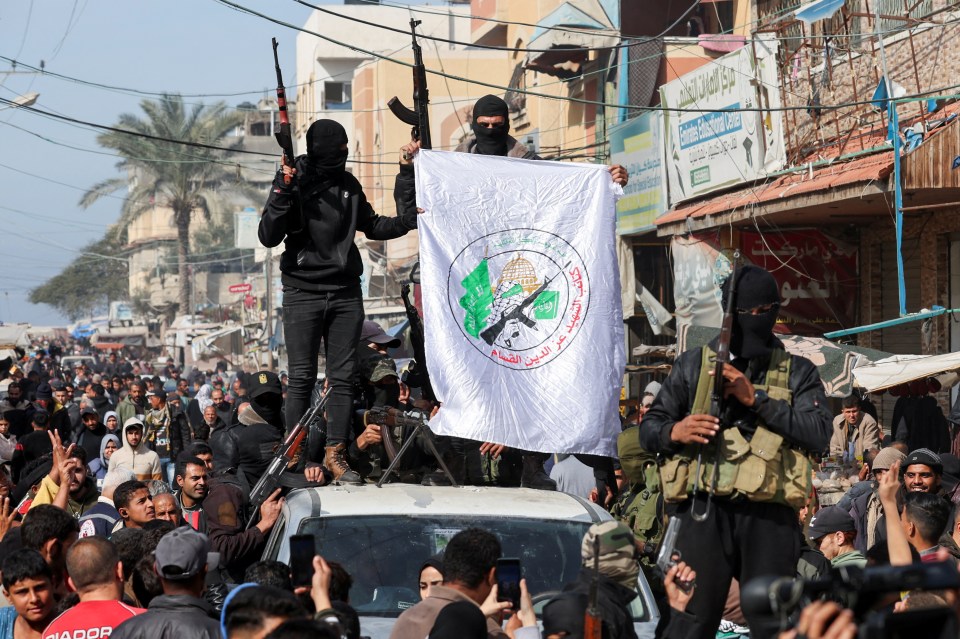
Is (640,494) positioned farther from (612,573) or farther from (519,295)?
(612,573)

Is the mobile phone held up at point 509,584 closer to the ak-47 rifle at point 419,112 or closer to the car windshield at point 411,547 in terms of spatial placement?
the car windshield at point 411,547

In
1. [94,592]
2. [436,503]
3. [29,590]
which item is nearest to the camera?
[94,592]

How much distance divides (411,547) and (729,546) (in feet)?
4.99

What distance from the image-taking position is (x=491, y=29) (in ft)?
113

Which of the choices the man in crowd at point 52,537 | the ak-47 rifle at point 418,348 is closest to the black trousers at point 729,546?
the man in crowd at point 52,537

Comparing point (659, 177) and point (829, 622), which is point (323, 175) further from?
point (659, 177)

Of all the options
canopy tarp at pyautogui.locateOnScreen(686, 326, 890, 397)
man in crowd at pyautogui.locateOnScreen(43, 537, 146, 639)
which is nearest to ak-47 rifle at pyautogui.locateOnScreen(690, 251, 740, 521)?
man in crowd at pyautogui.locateOnScreen(43, 537, 146, 639)

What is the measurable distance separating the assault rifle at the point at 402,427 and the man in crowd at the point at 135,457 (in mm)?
6133

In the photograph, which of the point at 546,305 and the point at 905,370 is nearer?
the point at 546,305

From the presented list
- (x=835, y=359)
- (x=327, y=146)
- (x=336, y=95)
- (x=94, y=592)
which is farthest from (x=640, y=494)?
(x=336, y=95)

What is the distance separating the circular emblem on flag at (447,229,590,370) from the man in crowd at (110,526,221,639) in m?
2.12

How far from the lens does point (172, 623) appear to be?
4867 millimetres

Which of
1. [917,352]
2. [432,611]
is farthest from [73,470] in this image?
[917,352]

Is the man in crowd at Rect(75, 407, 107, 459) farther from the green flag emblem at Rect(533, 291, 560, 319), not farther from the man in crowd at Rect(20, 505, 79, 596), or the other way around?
the green flag emblem at Rect(533, 291, 560, 319)
